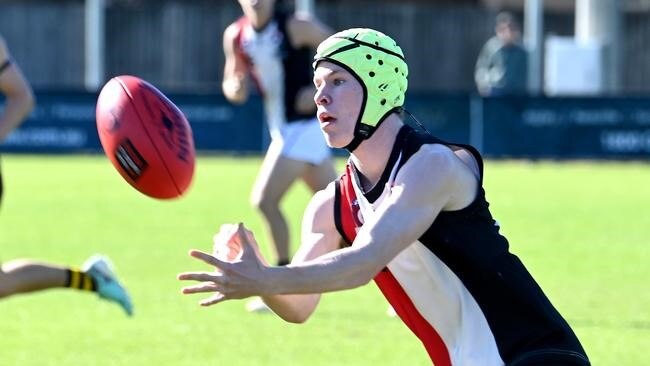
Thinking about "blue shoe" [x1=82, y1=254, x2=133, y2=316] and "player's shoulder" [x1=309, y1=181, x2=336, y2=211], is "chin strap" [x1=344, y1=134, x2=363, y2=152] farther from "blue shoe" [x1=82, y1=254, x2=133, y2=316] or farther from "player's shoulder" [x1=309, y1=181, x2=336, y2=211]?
"blue shoe" [x1=82, y1=254, x2=133, y2=316]

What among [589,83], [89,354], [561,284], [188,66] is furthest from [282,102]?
[188,66]

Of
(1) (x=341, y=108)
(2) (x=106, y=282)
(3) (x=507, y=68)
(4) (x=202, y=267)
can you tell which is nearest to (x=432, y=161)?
(1) (x=341, y=108)

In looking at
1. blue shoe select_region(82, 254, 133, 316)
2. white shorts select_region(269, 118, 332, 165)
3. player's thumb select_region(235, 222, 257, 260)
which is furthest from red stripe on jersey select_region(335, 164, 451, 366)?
white shorts select_region(269, 118, 332, 165)

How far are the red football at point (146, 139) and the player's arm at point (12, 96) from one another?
2.56 metres

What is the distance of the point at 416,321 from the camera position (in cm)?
511

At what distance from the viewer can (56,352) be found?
8.25 metres

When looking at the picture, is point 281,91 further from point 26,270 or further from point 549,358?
point 549,358

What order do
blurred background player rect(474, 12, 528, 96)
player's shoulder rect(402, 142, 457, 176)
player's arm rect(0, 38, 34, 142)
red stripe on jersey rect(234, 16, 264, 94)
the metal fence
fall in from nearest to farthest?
player's shoulder rect(402, 142, 457, 176), player's arm rect(0, 38, 34, 142), red stripe on jersey rect(234, 16, 264, 94), blurred background player rect(474, 12, 528, 96), the metal fence

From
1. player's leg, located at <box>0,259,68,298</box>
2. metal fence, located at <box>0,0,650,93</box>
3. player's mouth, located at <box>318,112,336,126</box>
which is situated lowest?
metal fence, located at <box>0,0,650,93</box>

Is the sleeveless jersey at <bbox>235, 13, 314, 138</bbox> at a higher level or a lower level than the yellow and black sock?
higher

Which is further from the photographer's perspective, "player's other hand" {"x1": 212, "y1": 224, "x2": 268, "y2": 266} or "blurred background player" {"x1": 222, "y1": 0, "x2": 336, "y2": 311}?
"blurred background player" {"x1": 222, "y1": 0, "x2": 336, "y2": 311}

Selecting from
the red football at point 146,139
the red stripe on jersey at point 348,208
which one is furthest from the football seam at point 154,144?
the red stripe on jersey at point 348,208

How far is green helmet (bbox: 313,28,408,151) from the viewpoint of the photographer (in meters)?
4.89

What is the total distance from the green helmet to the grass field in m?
3.31
